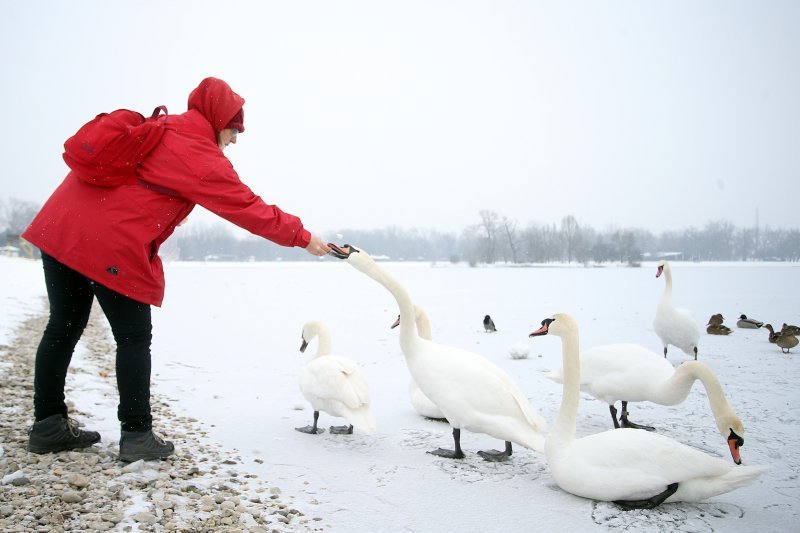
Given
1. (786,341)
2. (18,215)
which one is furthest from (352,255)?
(18,215)

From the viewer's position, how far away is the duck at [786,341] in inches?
309

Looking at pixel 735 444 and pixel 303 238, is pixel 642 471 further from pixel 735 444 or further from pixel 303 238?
pixel 303 238

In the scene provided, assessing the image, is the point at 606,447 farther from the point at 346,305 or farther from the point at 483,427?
the point at 346,305

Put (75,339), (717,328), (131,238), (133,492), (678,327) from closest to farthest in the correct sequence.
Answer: (133,492), (131,238), (75,339), (678,327), (717,328)

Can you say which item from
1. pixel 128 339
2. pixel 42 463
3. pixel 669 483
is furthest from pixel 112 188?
pixel 669 483

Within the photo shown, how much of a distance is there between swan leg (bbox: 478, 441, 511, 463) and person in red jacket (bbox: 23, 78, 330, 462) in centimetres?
201

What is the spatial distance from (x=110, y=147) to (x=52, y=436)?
5.61ft

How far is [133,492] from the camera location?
284cm

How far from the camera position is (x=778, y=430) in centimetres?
454

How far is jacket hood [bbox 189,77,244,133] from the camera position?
129 inches

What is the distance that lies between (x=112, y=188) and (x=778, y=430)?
522 cm

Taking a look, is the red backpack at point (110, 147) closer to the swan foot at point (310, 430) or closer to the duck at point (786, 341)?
the swan foot at point (310, 430)

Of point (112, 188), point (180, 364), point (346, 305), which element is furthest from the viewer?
point (346, 305)

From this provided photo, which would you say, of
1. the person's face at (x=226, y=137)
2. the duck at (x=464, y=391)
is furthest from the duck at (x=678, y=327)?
the person's face at (x=226, y=137)
